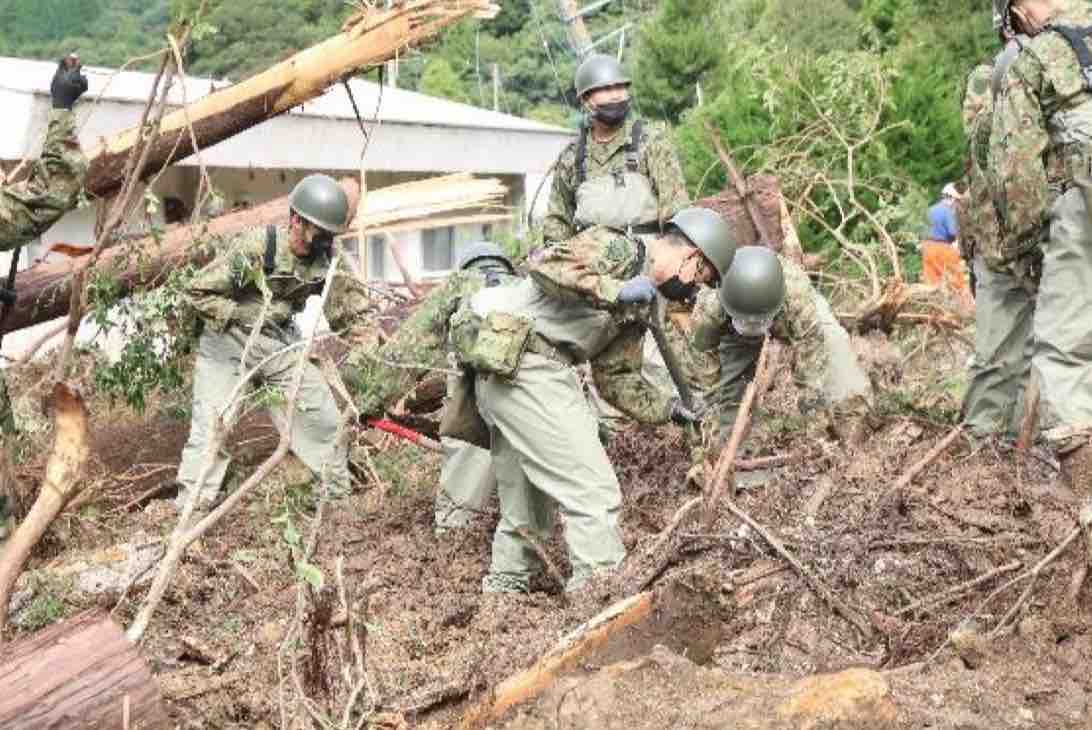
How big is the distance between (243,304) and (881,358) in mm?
3733

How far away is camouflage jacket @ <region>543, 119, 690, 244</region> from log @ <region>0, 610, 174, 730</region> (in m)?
4.49

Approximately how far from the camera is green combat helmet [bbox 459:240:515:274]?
7266 mm

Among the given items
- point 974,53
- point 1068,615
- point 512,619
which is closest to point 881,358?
point 512,619

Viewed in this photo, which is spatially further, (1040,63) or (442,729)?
(1040,63)

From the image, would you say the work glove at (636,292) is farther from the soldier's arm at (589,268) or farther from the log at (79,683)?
the log at (79,683)

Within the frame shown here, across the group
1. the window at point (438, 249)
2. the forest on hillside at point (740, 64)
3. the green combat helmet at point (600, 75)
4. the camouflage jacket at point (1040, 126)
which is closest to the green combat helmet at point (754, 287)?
the camouflage jacket at point (1040, 126)

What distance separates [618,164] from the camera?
7.72 meters

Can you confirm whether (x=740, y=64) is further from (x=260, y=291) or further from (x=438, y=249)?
(x=260, y=291)

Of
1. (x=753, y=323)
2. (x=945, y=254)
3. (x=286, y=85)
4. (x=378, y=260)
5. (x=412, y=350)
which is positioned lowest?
(x=378, y=260)

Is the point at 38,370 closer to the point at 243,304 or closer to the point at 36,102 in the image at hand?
the point at 243,304

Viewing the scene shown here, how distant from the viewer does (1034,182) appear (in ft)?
17.9

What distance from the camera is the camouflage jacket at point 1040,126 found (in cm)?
537

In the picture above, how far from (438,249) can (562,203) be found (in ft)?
30.1

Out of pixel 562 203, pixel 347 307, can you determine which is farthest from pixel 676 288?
pixel 347 307
